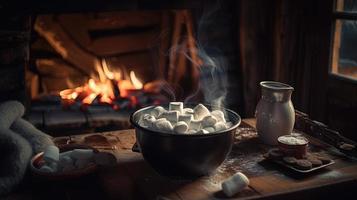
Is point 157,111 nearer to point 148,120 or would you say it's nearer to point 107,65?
point 148,120

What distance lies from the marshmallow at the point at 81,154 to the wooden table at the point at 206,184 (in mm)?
75

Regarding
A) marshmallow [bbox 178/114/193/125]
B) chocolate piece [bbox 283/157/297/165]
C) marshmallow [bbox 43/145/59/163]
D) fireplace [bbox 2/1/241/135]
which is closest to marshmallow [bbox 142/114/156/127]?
marshmallow [bbox 178/114/193/125]

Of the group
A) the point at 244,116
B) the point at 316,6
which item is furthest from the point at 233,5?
the point at 244,116

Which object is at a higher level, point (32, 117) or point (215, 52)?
point (215, 52)

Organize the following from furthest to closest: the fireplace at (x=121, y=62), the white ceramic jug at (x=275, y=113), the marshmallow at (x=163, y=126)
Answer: the fireplace at (x=121, y=62) → the white ceramic jug at (x=275, y=113) → the marshmallow at (x=163, y=126)

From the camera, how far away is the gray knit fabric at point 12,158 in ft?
5.49

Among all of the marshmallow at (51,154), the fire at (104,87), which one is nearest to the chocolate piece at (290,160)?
the marshmallow at (51,154)

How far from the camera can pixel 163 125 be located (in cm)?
173

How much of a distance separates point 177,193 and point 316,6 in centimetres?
185

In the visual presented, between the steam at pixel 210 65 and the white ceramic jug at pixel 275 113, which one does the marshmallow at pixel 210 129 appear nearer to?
the white ceramic jug at pixel 275 113

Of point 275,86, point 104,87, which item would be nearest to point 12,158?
point 275,86

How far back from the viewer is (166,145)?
1.68 m

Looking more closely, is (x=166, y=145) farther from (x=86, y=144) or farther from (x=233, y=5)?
(x=233, y=5)

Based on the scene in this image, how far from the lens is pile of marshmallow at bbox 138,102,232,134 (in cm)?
173
